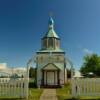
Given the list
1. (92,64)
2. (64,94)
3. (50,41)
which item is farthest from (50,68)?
(92,64)

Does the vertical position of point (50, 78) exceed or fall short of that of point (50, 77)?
it falls short

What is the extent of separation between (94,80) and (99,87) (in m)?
0.62

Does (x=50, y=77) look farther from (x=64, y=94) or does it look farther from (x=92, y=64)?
(x=92, y=64)

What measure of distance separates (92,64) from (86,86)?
56355 millimetres

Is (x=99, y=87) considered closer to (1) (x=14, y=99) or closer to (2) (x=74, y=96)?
(2) (x=74, y=96)

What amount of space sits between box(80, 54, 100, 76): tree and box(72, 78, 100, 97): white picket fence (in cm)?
5306

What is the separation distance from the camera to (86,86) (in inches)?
883

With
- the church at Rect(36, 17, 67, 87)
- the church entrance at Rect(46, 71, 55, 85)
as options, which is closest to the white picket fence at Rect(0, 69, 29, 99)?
the church at Rect(36, 17, 67, 87)

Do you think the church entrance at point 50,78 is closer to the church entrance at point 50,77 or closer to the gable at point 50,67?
the church entrance at point 50,77

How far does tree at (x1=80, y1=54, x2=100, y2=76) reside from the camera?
250 ft

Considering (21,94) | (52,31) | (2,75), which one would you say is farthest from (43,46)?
(21,94)

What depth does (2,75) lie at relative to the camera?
2331 inches

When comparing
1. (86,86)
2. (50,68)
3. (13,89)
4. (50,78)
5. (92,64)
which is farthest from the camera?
(92,64)

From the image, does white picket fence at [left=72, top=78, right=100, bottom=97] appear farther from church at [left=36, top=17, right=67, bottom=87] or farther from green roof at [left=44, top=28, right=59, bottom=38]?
green roof at [left=44, top=28, right=59, bottom=38]
